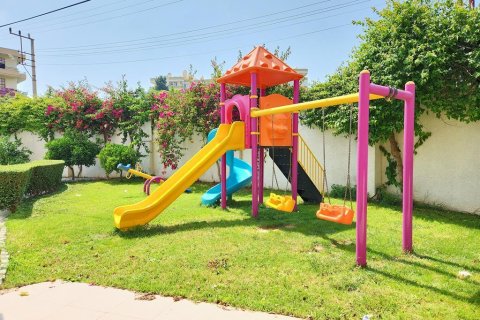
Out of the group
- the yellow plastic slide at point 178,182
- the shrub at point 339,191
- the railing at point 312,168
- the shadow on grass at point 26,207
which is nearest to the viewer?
the yellow plastic slide at point 178,182

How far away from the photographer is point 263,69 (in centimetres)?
708

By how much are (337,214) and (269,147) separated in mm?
3313

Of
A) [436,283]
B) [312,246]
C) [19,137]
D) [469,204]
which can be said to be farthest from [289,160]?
[19,137]

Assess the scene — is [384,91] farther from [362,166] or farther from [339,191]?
[339,191]

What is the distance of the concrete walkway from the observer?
10.3 feet

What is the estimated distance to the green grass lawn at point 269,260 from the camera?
133 inches

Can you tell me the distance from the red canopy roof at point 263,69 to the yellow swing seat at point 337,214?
341 centimetres

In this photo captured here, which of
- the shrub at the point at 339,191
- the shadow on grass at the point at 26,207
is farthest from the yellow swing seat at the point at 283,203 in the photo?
the shadow on grass at the point at 26,207

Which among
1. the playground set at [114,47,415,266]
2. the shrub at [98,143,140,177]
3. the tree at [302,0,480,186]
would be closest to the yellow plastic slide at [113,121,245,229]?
the playground set at [114,47,415,266]

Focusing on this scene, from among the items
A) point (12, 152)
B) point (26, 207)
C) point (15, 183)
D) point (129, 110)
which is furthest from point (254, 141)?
point (12, 152)

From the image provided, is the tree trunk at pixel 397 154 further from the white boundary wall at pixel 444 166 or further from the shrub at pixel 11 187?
the shrub at pixel 11 187

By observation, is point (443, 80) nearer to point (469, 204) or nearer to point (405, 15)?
point (405, 15)

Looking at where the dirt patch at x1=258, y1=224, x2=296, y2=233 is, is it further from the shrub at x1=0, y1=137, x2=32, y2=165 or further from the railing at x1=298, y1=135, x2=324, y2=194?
the shrub at x1=0, y1=137, x2=32, y2=165

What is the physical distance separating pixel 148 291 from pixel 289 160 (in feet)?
17.3
